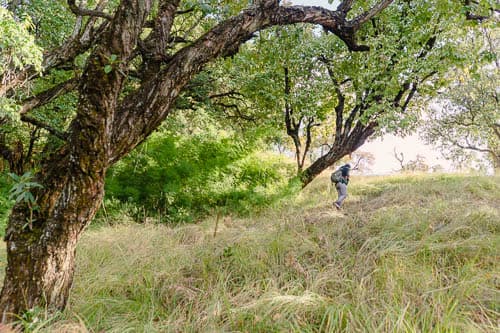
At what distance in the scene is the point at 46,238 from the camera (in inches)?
79.4

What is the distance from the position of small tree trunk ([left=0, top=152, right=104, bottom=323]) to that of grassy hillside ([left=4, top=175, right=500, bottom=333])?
0.61ft

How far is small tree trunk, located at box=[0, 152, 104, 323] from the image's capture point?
2.00 m

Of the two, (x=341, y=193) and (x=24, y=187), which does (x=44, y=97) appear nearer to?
(x=24, y=187)

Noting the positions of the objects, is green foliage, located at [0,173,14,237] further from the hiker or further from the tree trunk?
the tree trunk

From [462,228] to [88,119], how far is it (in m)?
4.36

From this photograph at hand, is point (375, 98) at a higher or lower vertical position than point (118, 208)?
higher

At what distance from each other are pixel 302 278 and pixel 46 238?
2204 mm

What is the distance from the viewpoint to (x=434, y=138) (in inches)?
669

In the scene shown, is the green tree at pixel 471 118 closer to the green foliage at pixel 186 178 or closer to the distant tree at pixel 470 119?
the distant tree at pixel 470 119

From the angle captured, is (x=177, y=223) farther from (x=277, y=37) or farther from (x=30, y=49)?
(x=277, y=37)

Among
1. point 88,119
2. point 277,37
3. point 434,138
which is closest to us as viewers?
point 88,119

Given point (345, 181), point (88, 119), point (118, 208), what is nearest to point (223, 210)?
point (118, 208)

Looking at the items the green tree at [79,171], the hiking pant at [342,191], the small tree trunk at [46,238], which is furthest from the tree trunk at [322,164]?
the small tree trunk at [46,238]

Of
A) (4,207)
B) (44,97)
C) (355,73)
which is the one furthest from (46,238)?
(355,73)
